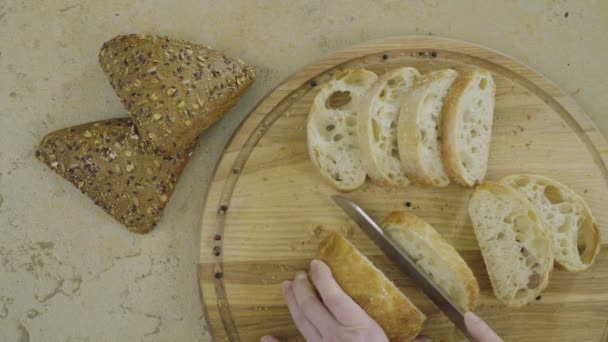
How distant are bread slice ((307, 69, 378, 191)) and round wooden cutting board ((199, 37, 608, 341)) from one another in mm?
85

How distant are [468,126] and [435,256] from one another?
1.69 ft

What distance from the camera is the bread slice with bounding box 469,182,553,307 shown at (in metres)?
1.96

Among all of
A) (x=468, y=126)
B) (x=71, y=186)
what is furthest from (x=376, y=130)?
(x=71, y=186)

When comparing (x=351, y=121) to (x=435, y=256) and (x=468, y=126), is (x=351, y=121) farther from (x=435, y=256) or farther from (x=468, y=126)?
(x=435, y=256)

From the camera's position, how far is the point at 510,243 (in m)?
2.00

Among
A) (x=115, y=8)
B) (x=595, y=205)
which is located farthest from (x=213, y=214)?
(x=595, y=205)

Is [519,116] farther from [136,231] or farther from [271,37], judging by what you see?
[136,231]

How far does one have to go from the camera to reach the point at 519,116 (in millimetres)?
2146

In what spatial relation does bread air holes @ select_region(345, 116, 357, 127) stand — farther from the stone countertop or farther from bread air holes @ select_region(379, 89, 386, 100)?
the stone countertop

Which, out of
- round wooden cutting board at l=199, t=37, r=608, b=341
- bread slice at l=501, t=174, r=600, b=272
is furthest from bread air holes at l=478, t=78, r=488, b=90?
bread slice at l=501, t=174, r=600, b=272

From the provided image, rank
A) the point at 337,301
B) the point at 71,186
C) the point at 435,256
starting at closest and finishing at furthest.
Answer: the point at 337,301 → the point at 435,256 → the point at 71,186

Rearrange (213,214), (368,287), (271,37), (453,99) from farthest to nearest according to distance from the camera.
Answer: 1. (271,37)
2. (213,214)
3. (453,99)
4. (368,287)

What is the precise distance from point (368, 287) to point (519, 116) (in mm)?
962

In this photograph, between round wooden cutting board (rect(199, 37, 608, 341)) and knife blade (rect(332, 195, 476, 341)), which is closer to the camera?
knife blade (rect(332, 195, 476, 341))
